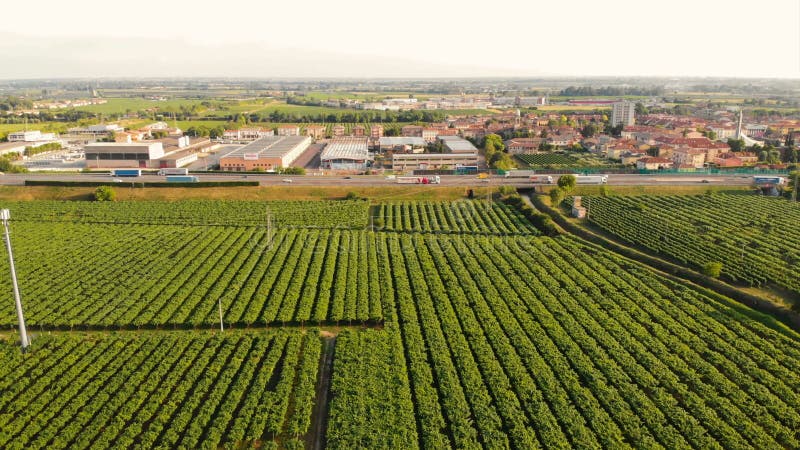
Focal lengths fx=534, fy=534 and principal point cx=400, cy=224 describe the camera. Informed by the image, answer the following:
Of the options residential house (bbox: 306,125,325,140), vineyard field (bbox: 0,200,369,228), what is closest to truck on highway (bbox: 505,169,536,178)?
vineyard field (bbox: 0,200,369,228)

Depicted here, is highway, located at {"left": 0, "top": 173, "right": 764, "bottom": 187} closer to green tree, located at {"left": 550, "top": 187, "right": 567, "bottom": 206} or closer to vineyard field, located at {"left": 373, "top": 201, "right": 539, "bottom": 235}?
green tree, located at {"left": 550, "top": 187, "right": 567, "bottom": 206}

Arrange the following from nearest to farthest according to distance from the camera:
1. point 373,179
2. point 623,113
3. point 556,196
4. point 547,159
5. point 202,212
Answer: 1. point 202,212
2. point 556,196
3. point 373,179
4. point 547,159
5. point 623,113

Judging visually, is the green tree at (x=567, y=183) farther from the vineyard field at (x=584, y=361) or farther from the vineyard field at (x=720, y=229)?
the vineyard field at (x=584, y=361)

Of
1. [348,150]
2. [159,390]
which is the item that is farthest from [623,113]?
[159,390]

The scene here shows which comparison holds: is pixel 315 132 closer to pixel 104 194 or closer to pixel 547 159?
pixel 547 159

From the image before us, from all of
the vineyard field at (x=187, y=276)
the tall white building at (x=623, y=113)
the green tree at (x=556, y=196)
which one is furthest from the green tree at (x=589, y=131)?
the vineyard field at (x=187, y=276)

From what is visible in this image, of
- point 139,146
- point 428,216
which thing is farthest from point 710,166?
point 139,146
